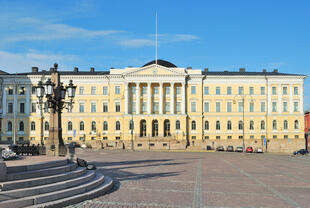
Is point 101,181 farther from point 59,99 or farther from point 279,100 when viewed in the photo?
point 279,100

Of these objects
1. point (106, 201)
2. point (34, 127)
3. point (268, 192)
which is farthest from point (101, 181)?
point (34, 127)

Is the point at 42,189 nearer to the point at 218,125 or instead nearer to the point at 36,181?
the point at 36,181

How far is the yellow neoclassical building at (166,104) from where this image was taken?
66500mm

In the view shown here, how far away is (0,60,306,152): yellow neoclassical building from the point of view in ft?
218

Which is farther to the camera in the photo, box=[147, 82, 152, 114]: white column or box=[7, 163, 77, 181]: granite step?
box=[147, 82, 152, 114]: white column

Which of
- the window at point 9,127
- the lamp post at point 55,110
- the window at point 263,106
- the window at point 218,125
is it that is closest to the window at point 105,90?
the window at point 9,127

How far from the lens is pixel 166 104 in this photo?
67375 millimetres

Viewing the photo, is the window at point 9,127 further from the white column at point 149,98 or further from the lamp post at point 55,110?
the lamp post at point 55,110

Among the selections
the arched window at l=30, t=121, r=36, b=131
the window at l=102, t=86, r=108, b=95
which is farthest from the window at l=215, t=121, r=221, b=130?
the arched window at l=30, t=121, r=36, b=131

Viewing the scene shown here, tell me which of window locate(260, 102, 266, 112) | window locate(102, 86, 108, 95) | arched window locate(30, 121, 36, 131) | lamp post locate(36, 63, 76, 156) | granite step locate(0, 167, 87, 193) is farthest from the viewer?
window locate(260, 102, 266, 112)

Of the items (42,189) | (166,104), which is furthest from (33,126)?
(42,189)

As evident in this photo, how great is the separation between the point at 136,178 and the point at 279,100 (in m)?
56.9

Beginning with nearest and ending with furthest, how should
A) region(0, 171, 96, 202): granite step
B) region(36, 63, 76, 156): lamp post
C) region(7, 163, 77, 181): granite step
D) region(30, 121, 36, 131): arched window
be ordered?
region(0, 171, 96, 202): granite step
region(7, 163, 77, 181): granite step
region(36, 63, 76, 156): lamp post
region(30, 121, 36, 131): arched window

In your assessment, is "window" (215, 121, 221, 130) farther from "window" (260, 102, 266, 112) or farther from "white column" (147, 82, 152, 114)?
"white column" (147, 82, 152, 114)
